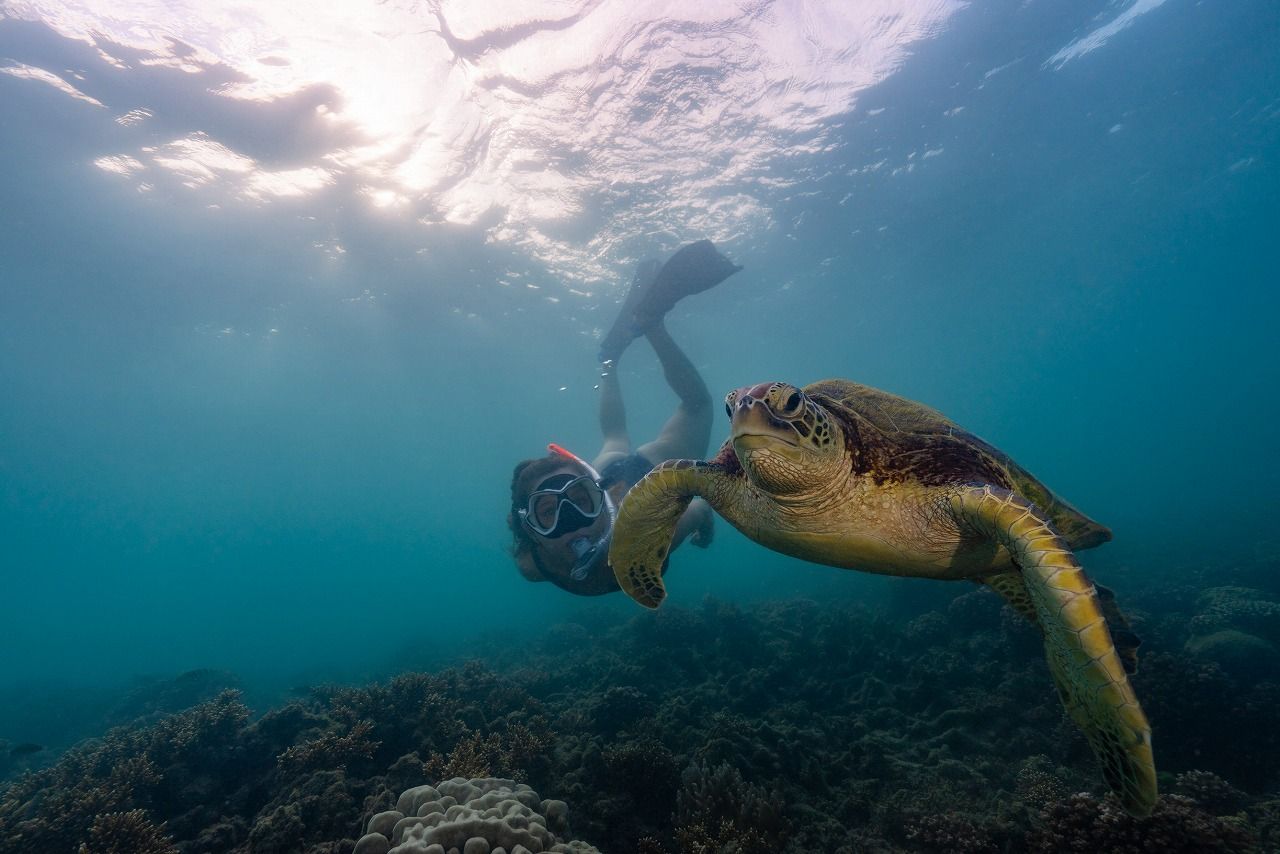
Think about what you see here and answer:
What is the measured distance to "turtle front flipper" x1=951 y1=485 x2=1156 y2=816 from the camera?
72.4 inches

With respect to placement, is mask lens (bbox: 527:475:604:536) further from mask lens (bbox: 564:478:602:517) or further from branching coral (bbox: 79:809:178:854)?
branching coral (bbox: 79:809:178:854)

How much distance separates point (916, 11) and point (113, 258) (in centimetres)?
2679

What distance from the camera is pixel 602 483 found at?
6.95 m

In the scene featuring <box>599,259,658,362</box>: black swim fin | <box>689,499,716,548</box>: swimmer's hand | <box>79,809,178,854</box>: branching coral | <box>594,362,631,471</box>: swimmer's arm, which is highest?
<box>599,259,658,362</box>: black swim fin

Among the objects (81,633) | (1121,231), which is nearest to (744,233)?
(1121,231)

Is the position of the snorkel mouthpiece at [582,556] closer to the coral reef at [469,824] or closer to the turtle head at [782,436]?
the coral reef at [469,824]

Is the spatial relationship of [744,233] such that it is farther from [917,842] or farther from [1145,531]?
[1145,531]

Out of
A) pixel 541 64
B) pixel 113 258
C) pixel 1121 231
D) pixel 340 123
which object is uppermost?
pixel 1121 231

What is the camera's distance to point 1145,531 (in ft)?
71.7

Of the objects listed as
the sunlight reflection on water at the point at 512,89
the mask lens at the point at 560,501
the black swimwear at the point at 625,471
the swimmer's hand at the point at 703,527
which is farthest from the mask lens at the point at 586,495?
the sunlight reflection on water at the point at 512,89

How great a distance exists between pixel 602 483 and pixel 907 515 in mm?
4687

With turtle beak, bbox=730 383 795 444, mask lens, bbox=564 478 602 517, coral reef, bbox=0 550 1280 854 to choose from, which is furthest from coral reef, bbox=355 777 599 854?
mask lens, bbox=564 478 602 517

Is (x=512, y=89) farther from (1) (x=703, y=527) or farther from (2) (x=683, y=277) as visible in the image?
(1) (x=703, y=527)

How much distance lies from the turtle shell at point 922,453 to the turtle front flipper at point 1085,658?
490 millimetres
